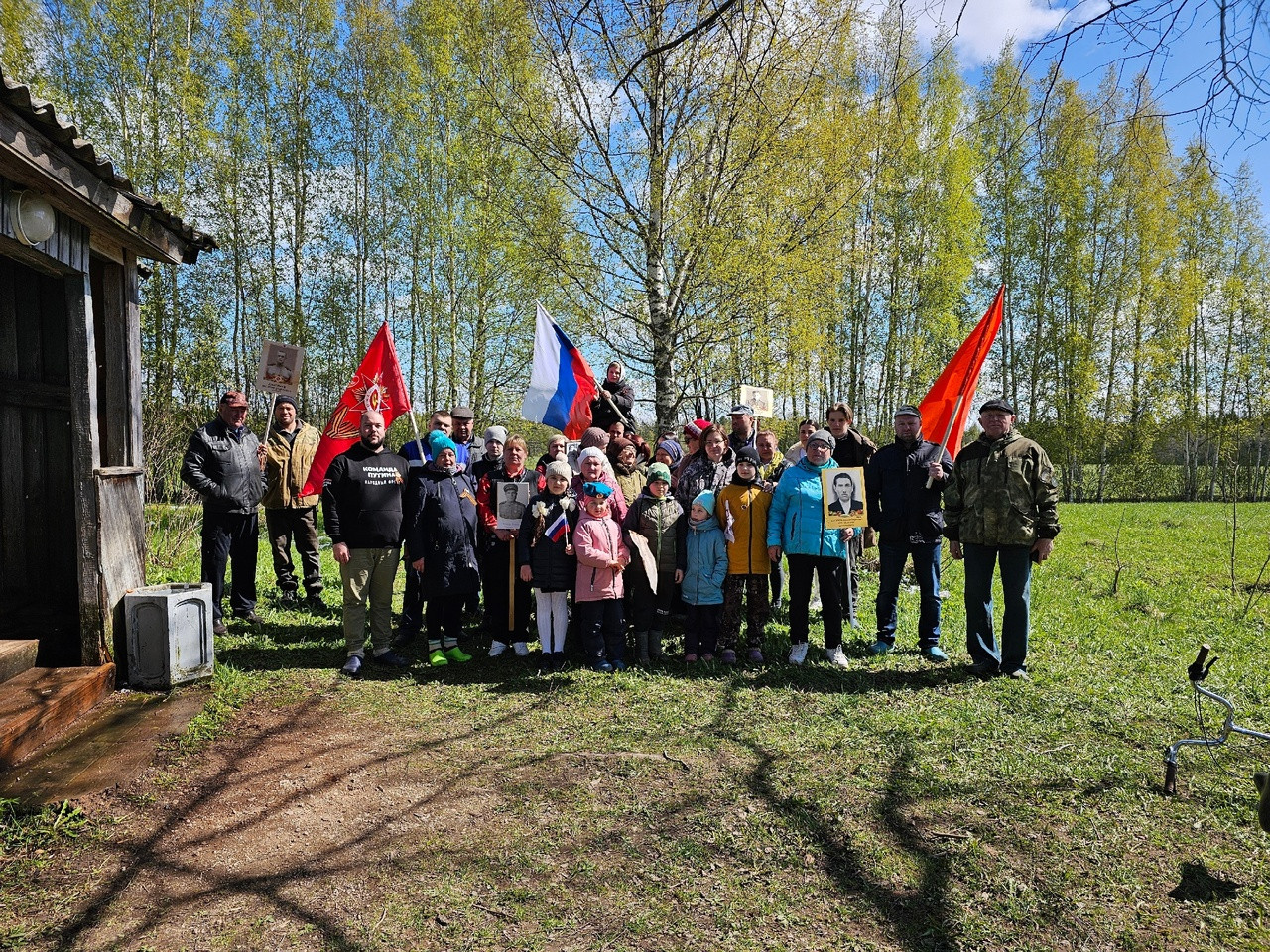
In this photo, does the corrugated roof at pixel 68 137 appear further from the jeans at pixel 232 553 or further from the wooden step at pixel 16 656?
the wooden step at pixel 16 656

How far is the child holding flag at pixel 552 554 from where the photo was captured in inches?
227

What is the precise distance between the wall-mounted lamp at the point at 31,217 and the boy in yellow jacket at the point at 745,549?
4854 mm

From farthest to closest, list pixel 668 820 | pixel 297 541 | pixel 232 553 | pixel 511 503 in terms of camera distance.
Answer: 1. pixel 297 541
2. pixel 232 553
3. pixel 511 503
4. pixel 668 820

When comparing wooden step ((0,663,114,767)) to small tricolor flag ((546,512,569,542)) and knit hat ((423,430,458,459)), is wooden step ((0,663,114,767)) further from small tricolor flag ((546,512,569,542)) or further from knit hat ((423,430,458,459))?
small tricolor flag ((546,512,569,542))

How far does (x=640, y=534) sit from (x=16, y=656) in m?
4.30

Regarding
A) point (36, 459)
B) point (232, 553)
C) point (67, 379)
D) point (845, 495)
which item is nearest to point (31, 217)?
point (67, 379)

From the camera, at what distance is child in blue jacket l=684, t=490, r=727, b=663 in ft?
19.7

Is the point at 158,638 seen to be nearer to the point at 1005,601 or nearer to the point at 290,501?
the point at 290,501

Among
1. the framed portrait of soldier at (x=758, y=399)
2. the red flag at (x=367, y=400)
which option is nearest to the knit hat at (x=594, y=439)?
the red flag at (x=367, y=400)

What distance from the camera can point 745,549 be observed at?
6.09 m

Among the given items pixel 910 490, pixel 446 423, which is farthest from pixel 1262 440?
pixel 446 423

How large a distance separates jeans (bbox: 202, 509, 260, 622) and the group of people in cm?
3

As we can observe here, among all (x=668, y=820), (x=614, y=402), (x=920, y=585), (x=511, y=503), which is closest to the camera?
(x=668, y=820)

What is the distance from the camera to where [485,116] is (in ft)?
43.3
